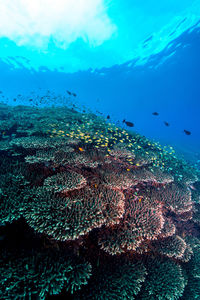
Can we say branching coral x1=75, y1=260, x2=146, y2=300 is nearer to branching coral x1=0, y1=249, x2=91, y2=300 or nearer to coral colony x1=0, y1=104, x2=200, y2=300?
coral colony x1=0, y1=104, x2=200, y2=300

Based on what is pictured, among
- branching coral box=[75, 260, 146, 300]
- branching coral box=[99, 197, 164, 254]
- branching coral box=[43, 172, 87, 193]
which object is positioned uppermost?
branching coral box=[43, 172, 87, 193]

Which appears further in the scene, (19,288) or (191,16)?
(191,16)

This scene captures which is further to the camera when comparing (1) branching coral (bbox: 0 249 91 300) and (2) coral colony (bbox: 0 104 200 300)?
(2) coral colony (bbox: 0 104 200 300)

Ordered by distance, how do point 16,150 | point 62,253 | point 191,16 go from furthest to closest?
1. point 191,16
2. point 16,150
3. point 62,253

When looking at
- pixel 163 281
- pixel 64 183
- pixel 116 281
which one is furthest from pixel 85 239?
pixel 163 281

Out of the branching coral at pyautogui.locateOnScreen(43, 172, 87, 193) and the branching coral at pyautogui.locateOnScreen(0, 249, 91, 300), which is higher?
the branching coral at pyautogui.locateOnScreen(43, 172, 87, 193)

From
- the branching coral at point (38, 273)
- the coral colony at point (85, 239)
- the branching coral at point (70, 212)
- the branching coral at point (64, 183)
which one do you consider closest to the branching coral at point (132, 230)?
the coral colony at point (85, 239)

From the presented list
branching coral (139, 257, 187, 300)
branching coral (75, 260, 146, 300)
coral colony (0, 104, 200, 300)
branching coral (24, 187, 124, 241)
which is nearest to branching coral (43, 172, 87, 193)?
coral colony (0, 104, 200, 300)

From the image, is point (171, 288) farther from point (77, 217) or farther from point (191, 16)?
point (191, 16)

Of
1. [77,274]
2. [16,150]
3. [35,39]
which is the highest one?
[35,39]

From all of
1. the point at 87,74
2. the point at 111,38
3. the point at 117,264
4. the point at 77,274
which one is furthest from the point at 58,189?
the point at 87,74

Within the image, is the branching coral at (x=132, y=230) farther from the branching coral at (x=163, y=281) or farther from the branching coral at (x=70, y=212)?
the branching coral at (x=163, y=281)

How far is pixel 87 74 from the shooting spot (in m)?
61.8

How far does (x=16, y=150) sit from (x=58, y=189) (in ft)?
15.1
